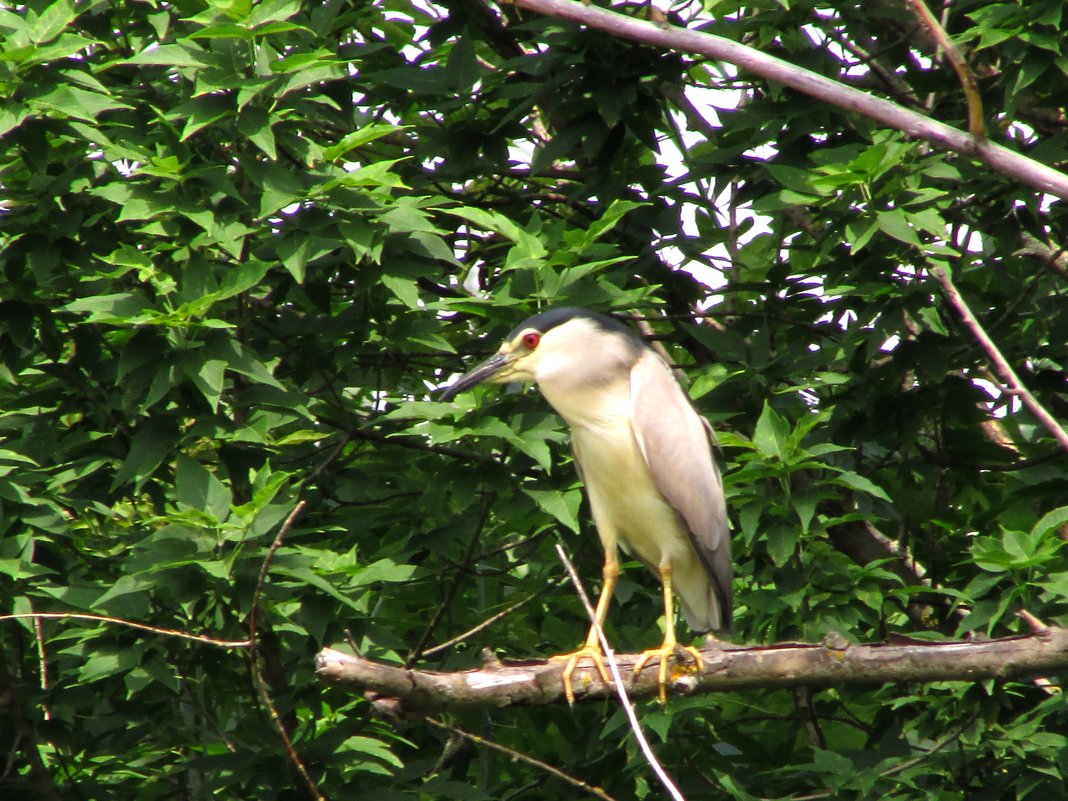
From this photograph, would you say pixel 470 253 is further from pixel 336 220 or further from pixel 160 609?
pixel 160 609

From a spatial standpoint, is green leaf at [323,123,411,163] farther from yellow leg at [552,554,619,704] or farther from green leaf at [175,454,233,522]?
yellow leg at [552,554,619,704]

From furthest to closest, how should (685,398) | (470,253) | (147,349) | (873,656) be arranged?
(470,253), (685,398), (147,349), (873,656)

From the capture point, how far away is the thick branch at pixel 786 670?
111 inches

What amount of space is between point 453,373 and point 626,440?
1.02 m

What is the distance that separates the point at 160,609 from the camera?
3627mm

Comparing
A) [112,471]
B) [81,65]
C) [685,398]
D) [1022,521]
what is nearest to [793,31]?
[685,398]

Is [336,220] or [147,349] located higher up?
[336,220]

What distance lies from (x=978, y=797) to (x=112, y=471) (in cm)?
265

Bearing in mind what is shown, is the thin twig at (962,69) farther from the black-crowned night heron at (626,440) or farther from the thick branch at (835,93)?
the black-crowned night heron at (626,440)

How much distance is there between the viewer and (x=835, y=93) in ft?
6.77

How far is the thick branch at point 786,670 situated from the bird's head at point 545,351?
0.91 m

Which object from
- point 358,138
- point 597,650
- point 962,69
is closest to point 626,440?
point 597,650

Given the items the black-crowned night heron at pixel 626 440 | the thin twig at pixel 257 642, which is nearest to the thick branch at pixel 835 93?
the thin twig at pixel 257 642

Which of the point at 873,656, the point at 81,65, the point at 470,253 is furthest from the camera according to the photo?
the point at 470,253
